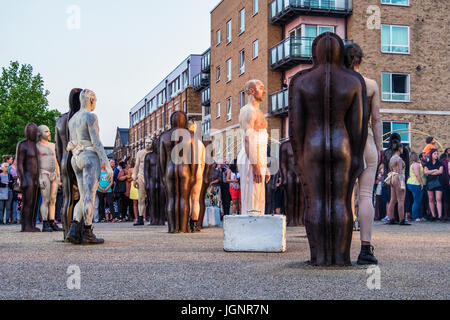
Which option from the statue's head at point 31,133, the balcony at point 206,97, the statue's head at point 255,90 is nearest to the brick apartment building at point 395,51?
the balcony at point 206,97

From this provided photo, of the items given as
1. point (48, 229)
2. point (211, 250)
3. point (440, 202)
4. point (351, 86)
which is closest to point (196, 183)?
point (48, 229)

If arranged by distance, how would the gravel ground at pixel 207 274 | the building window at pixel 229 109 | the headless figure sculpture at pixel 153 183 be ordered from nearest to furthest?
the gravel ground at pixel 207 274
the headless figure sculpture at pixel 153 183
the building window at pixel 229 109

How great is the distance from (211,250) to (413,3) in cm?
3569

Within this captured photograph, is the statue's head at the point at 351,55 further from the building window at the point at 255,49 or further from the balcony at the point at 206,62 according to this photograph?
the balcony at the point at 206,62

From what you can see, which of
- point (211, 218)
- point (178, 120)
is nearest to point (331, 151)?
point (178, 120)

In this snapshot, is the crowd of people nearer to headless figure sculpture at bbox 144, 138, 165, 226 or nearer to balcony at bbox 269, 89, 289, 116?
headless figure sculpture at bbox 144, 138, 165, 226

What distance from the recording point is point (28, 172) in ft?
52.3

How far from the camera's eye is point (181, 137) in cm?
1420

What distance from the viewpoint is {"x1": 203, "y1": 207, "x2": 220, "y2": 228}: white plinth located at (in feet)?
60.8

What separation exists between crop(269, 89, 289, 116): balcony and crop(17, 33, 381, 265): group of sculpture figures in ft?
75.9

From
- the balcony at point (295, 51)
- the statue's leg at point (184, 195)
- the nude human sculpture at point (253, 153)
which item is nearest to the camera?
the nude human sculpture at point (253, 153)

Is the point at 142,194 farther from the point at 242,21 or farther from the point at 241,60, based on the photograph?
the point at 242,21

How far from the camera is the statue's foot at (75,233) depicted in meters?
10.6

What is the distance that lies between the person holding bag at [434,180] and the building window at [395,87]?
63.9ft
